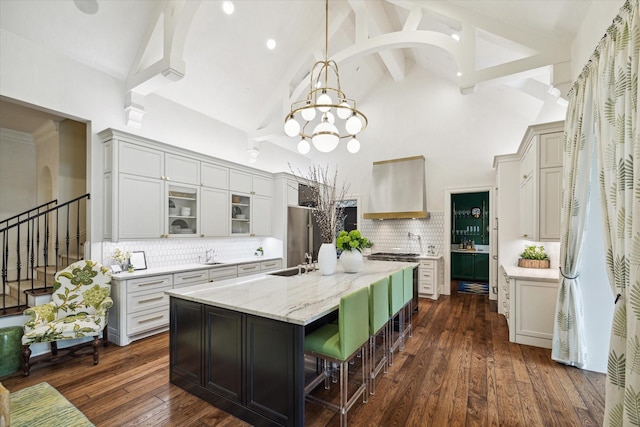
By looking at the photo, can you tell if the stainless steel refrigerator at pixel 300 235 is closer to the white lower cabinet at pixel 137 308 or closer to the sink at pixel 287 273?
the sink at pixel 287 273

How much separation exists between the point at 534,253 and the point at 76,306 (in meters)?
5.70

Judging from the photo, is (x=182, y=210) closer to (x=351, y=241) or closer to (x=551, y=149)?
(x=351, y=241)

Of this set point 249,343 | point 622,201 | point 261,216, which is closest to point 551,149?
point 622,201

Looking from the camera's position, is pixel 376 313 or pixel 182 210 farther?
pixel 182 210

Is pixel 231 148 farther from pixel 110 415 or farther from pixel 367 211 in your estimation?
pixel 110 415

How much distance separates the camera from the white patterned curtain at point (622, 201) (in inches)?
55.8

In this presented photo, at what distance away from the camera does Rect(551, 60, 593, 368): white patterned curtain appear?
8.23 feet

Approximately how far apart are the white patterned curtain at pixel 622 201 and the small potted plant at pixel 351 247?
1.95 metres

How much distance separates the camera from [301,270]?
3490 millimetres

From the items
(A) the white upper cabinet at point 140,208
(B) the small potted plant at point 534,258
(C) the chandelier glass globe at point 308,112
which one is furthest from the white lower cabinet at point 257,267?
(B) the small potted plant at point 534,258

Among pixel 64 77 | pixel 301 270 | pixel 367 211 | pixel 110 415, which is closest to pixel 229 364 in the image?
pixel 110 415

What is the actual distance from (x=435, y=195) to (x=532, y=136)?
2.88 metres

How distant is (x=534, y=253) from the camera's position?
4.09 metres

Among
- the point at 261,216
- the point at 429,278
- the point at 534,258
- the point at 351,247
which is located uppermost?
the point at 261,216
